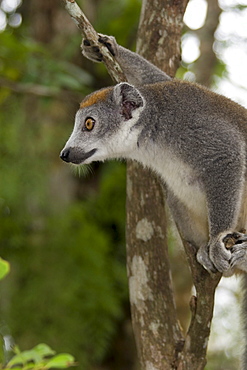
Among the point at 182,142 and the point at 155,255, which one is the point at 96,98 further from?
the point at 155,255

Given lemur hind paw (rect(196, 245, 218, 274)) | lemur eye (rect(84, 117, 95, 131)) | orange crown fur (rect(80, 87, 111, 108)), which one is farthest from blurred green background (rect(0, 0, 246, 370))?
lemur hind paw (rect(196, 245, 218, 274))

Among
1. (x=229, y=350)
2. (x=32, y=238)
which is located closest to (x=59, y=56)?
(x=32, y=238)

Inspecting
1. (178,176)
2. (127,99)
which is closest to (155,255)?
(178,176)

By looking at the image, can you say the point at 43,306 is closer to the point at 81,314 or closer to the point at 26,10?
the point at 81,314

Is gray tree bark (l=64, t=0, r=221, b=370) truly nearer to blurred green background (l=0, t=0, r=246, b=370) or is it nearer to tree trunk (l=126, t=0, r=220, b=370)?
tree trunk (l=126, t=0, r=220, b=370)

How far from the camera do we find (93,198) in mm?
7066

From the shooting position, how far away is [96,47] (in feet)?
11.1

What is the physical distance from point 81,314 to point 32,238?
44.2 inches

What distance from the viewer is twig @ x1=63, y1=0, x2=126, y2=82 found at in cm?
306

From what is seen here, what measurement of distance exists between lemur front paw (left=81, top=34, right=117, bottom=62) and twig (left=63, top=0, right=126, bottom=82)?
0.17 ft

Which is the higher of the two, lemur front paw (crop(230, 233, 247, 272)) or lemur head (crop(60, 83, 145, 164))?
lemur head (crop(60, 83, 145, 164))

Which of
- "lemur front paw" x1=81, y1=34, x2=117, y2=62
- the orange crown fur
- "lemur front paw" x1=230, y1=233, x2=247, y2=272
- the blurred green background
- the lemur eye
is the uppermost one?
"lemur front paw" x1=81, y1=34, x2=117, y2=62

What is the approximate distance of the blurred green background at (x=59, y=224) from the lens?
19.9 feet

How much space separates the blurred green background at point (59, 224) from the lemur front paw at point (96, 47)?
1808 millimetres
